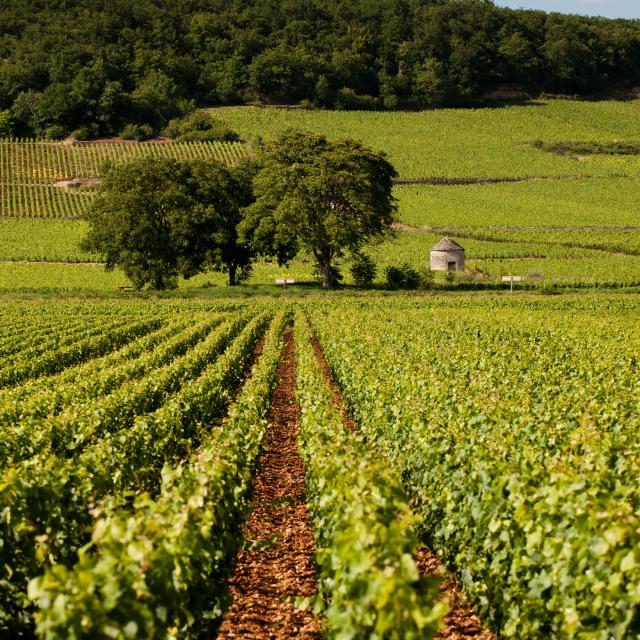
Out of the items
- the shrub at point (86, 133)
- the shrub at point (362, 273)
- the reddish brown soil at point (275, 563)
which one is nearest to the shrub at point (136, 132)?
the shrub at point (86, 133)

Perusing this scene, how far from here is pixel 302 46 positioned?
6014 inches

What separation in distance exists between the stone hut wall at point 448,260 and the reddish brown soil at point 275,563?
152 ft

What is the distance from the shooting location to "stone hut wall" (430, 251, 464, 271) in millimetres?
59537

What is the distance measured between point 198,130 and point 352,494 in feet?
390

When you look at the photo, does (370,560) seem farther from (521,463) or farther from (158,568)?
(521,463)

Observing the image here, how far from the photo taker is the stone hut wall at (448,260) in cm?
5954

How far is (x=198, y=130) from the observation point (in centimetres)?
12062

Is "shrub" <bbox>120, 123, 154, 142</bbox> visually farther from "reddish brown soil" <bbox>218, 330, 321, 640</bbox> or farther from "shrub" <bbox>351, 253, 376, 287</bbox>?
"reddish brown soil" <bbox>218, 330, 321, 640</bbox>

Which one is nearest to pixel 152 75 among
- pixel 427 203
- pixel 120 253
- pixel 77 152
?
pixel 77 152

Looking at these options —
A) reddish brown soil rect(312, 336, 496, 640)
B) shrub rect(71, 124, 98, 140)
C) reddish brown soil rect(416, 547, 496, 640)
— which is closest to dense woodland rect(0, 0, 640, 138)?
shrub rect(71, 124, 98, 140)

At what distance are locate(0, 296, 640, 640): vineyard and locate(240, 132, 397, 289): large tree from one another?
2887 centimetres

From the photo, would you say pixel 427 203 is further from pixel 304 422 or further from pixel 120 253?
pixel 304 422

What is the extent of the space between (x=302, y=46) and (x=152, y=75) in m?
32.7

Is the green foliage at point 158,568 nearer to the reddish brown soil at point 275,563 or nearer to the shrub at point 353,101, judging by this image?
the reddish brown soil at point 275,563
